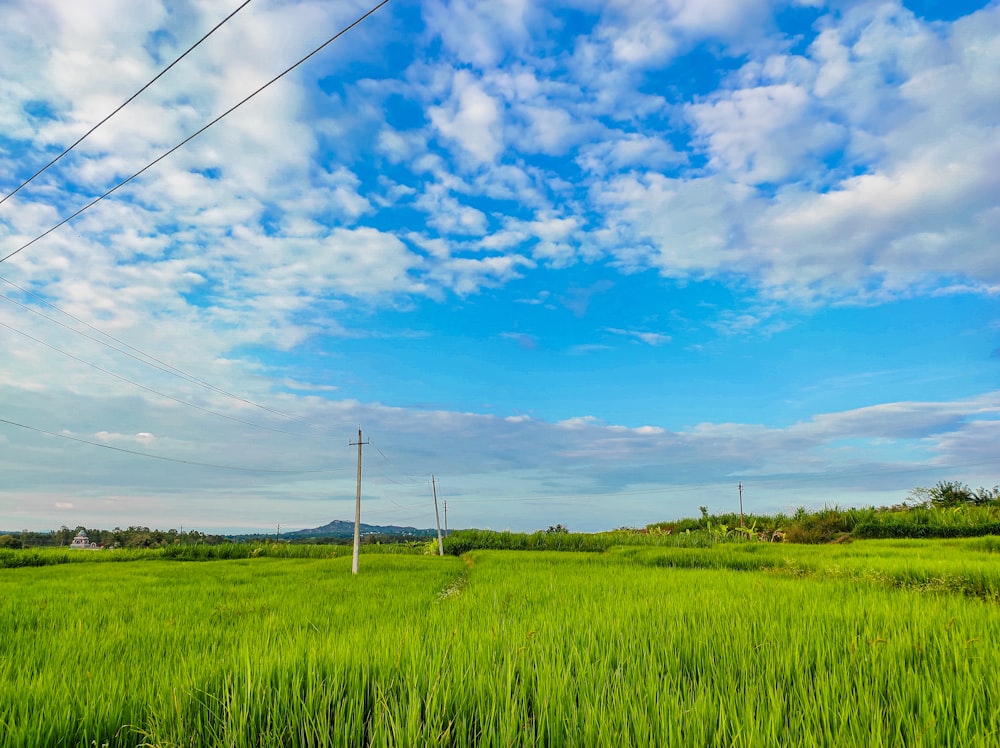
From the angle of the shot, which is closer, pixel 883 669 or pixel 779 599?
pixel 883 669

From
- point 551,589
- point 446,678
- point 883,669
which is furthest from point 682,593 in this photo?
point 446,678

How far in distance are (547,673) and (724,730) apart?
3.49ft

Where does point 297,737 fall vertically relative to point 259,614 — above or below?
above

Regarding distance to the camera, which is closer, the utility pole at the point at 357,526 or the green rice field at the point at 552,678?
the green rice field at the point at 552,678

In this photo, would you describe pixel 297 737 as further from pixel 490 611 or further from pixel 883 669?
pixel 490 611

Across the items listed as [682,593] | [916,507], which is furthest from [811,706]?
[916,507]

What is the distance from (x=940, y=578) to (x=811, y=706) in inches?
373

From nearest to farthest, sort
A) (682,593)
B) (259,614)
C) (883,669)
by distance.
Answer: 1. (883,669)
2. (682,593)
3. (259,614)

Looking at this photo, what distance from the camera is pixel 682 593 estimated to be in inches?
339

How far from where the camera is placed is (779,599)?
297 inches

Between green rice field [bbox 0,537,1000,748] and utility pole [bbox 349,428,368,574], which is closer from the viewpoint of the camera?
green rice field [bbox 0,537,1000,748]

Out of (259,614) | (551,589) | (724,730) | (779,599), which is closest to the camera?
(724,730)

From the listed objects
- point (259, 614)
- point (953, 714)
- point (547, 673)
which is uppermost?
point (547, 673)

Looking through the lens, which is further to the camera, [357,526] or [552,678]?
[357,526]
